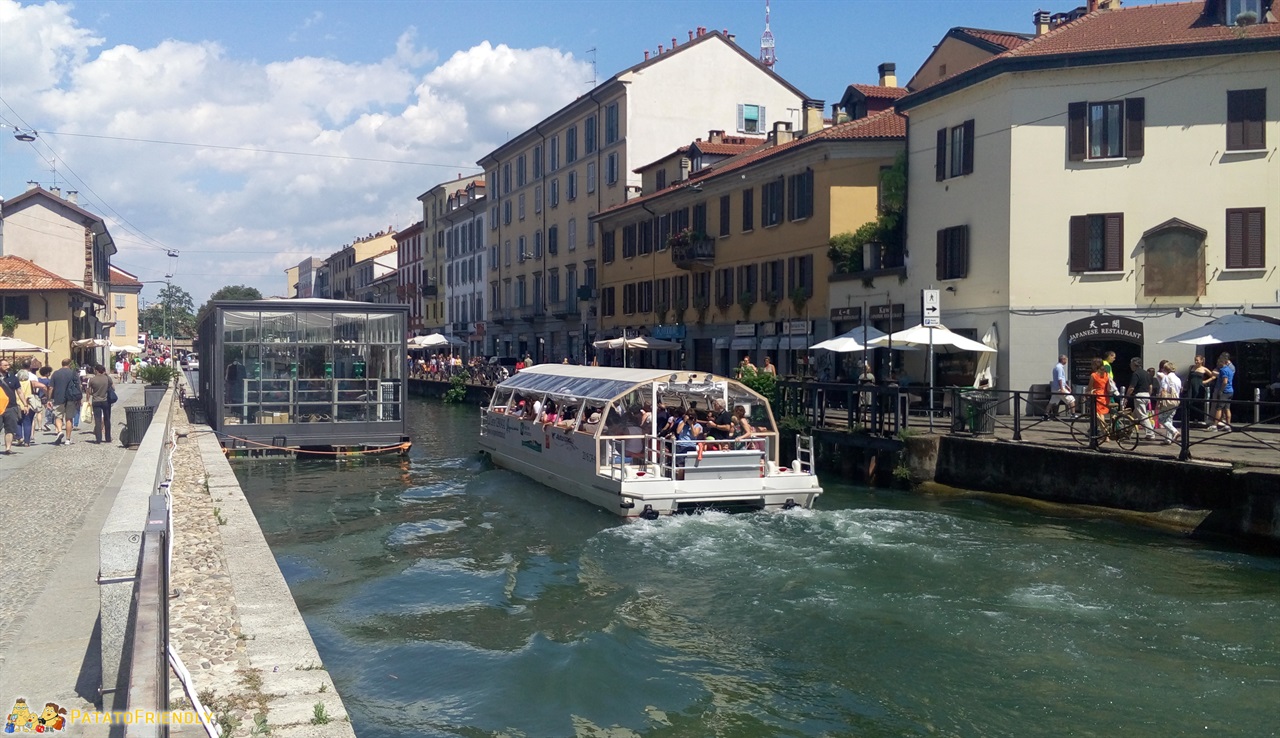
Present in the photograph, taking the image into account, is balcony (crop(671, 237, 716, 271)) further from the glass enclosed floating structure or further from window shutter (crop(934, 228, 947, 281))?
the glass enclosed floating structure

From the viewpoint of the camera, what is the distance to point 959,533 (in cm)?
1562

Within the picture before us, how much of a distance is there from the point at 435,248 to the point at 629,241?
3937 cm

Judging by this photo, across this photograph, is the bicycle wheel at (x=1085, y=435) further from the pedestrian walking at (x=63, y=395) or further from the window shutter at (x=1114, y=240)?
the pedestrian walking at (x=63, y=395)

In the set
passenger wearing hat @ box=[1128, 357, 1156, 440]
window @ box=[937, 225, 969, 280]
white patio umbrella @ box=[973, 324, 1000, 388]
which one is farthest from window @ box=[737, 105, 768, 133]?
passenger wearing hat @ box=[1128, 357, 1156, 440]

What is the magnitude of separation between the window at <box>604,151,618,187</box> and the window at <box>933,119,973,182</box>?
25.3 metres

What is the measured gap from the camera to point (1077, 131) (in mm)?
25266

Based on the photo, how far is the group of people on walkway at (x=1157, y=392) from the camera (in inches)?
728

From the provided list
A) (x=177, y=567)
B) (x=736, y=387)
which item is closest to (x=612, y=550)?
(x=736, y=387)

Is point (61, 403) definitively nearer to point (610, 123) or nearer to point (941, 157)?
point (941, 157)

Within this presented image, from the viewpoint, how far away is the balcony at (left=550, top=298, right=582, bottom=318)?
54675mm

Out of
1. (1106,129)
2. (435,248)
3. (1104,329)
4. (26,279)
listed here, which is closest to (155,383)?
(26,279)

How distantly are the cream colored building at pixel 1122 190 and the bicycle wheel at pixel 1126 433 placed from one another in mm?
6951

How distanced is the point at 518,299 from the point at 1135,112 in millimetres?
44083

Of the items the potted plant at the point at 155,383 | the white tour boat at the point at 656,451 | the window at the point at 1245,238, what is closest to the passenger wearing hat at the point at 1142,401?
the window at the point at 1245,238
